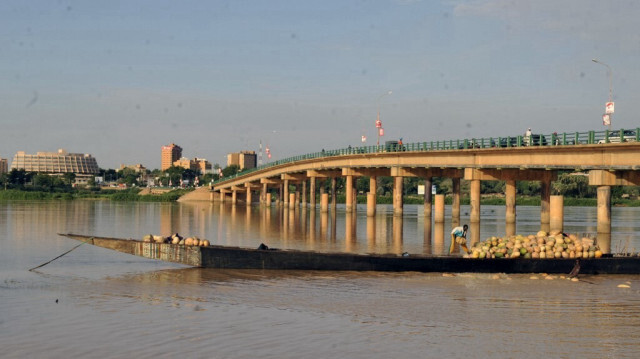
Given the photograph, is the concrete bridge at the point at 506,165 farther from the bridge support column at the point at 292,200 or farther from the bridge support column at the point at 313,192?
the bridge support column at the point at 292,200

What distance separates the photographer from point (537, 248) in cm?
3006

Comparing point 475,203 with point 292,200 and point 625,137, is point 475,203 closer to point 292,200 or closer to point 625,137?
point 625,137

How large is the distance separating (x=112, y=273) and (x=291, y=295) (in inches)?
336

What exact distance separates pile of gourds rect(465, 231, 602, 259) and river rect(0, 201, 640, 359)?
1.22 m

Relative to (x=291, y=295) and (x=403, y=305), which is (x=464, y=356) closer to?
(x=403, y=305)

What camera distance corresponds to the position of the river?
1652 cm

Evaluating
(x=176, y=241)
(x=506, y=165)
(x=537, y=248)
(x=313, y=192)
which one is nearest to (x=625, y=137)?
(x=506, y=165)

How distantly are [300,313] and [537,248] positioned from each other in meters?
13.2

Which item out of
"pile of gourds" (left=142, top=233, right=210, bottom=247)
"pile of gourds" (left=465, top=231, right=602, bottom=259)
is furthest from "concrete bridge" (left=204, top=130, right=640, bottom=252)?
"pile of gourds" (left=142, top=233, right=210, bottom=247)

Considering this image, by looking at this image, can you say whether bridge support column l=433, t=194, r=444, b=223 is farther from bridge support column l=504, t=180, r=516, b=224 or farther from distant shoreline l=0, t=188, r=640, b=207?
distant shoreline l=0, t=188, r=640, b=207

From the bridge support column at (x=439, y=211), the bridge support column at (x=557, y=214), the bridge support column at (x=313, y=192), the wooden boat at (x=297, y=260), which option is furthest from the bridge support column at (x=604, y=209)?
the bridge support column at (x=313, y=192)

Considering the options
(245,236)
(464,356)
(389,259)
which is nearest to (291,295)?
(389,259)

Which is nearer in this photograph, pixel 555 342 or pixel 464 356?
pixel 464 356

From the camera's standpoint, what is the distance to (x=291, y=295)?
76.8 ft
